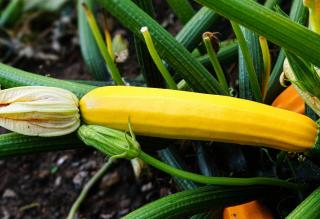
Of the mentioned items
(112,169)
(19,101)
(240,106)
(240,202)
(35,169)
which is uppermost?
(240,106)

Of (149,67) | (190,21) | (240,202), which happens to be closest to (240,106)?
(240,202)

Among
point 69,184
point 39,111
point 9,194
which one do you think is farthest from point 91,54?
point 39,111

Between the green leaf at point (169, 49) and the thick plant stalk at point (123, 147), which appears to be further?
the green leaf at point (169, 49)

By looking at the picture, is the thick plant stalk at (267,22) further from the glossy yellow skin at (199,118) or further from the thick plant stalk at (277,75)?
the thick plant stalk at (277,75)

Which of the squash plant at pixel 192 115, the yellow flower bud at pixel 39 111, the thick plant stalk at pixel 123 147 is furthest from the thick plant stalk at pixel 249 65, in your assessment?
the yellow flower bud at pixel 39 111

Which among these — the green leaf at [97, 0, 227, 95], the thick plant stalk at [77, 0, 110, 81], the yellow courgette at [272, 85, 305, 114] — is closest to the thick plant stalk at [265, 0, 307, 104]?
the yellow courgette at [272, 85, 305, 114]

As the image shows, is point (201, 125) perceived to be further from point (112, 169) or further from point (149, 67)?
point (112, 169)
